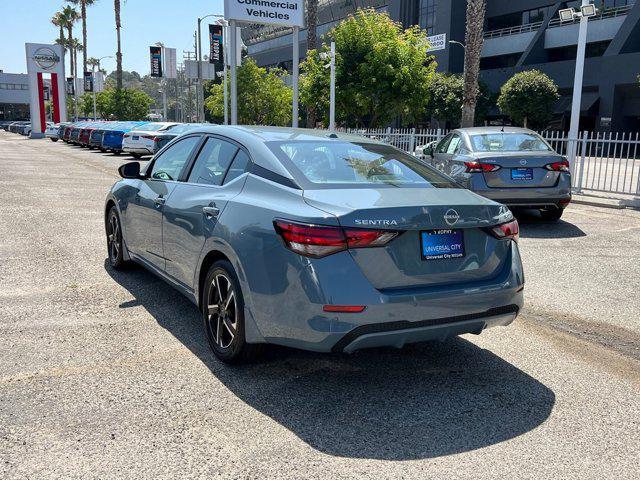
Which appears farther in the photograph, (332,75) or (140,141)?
(140,141)

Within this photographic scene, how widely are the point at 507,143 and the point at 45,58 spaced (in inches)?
2565

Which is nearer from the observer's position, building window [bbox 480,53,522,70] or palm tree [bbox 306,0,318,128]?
palm tree [bbox 306,0,318,128]

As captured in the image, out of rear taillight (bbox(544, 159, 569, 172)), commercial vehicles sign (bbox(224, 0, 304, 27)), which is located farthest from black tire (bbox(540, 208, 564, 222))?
commercial vehicles sign (bbox(224, 0, 304, 27))

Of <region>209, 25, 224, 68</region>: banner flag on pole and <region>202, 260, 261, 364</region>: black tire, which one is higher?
<region>209, 25, 224, 68</region>: banner flag on pole

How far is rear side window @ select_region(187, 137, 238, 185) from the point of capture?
4.43 m

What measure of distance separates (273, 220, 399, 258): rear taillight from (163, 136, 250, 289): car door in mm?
845

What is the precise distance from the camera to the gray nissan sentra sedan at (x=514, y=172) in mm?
9305

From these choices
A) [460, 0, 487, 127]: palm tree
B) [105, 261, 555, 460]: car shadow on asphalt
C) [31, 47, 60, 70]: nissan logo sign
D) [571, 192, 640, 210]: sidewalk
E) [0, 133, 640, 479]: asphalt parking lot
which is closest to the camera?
[0, 133, 640, 479]: asphalt parking lot

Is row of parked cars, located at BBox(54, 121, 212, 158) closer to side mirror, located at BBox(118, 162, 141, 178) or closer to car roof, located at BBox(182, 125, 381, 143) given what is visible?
side mirror, located at BBox(118, 162, 141, 178)

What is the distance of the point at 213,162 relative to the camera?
15.1 ft

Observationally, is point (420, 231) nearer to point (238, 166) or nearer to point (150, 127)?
point (238, 166)

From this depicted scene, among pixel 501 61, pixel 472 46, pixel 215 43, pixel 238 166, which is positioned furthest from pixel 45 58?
pixel 238 166

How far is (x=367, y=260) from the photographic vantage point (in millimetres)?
3352

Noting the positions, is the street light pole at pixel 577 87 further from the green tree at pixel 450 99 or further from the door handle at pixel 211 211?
the green tree at pixel 450 99
